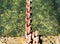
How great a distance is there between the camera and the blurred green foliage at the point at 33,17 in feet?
20.2

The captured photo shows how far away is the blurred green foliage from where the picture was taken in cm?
615

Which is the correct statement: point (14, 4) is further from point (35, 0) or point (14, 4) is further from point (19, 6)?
point (35, 0)

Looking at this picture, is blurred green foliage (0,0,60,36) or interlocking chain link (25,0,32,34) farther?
blurred green foliage (0,0,60,36)

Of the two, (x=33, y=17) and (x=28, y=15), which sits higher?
(x=28, y=15)

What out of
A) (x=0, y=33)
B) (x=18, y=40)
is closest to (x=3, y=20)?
(x=0, y=33)

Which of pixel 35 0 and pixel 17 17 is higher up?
pixel 35 0

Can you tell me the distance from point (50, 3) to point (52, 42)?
50.1 inches

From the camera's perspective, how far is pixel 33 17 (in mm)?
6195

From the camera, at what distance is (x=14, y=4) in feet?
20.1

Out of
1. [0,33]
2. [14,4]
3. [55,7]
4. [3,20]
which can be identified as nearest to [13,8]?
[14,4]

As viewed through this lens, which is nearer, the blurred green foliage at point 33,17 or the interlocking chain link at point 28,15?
the interlocking chain link at point 28,15

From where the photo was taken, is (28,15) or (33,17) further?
(33,17)

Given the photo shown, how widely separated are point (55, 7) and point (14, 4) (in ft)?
4.39

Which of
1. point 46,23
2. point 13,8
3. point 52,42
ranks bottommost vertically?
point 52,42
